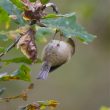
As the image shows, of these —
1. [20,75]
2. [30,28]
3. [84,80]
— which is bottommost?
[20,75]

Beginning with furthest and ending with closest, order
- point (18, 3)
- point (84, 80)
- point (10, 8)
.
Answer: point (84, 80)
point (10, 8)
point (18, 3)

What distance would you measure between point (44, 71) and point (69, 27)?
18 centimetres

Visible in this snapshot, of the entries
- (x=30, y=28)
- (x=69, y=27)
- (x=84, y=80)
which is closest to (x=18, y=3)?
(x=30, y=28)

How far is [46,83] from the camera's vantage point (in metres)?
7.54

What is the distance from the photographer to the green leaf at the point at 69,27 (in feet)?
6.58

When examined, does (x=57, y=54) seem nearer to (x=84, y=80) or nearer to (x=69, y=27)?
(x=69, y=27)

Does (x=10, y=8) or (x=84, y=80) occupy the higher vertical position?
(x=84, y=80)

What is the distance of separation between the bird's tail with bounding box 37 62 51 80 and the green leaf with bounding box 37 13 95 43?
0.40 feet

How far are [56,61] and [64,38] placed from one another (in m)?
0.11

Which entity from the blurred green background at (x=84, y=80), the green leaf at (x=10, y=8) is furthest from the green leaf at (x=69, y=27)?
the blurred green background at (x=84, y=80)

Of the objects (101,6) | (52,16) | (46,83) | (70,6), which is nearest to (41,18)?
(52,16)

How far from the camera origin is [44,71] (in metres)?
2.01

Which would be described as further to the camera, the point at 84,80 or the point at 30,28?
the point at 84,80

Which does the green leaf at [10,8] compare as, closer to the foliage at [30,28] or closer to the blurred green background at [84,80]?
the foliage at [30,28]
